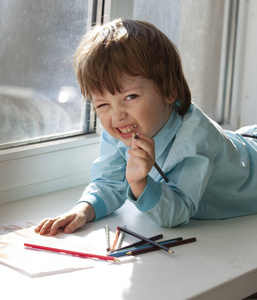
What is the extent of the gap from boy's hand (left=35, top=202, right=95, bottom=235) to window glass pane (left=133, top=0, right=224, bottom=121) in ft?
2.16

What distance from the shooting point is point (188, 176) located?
1168 mm

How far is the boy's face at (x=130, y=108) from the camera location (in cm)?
112

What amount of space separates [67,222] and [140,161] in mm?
189

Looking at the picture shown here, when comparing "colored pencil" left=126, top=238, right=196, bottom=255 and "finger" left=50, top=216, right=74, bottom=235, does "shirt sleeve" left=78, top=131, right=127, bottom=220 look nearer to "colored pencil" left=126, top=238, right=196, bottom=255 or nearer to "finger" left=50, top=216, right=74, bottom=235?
"finger" left=50, top=216, right=74, bottom=235

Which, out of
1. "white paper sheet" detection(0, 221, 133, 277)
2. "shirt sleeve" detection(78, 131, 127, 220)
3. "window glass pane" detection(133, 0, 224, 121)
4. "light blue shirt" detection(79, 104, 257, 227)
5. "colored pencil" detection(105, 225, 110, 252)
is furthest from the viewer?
"window glass pane" detection(133, 0, 224, 121)

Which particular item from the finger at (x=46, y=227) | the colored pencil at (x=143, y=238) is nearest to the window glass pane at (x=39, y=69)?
the finger at (x=46, y=227)

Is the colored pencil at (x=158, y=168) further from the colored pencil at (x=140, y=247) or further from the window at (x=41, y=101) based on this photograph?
the window at (x=41, y=101)

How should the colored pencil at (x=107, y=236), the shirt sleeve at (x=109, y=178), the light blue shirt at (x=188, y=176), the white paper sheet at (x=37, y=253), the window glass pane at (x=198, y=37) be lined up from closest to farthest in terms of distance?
the white paper sheet at (x=37, y=253) → the colored pencil at (x=107, y=236) → the light blue shirt at (x=188, y=176) → the shirt sleeve at (x=109, y=178) → the window glass pane at (x=198, y=37)

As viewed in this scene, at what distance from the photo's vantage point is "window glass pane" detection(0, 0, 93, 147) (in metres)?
1.27

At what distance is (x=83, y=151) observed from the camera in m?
1.48

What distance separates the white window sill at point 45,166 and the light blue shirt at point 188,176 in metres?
0.13

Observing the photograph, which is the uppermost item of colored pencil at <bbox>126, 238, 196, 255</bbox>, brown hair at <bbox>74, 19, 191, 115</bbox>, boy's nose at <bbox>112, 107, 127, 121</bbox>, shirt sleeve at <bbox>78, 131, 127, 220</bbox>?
brown hair at <bbox>74, 19, 191, 115</bbox>

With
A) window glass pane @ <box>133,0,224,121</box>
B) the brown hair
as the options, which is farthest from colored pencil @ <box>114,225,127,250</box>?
window glass pane @ <box>133,0,224,121</box>

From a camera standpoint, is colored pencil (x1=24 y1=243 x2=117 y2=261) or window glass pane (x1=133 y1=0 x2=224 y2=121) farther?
window glass pane (x1=133 y1=0 x2=224 y2=121)
